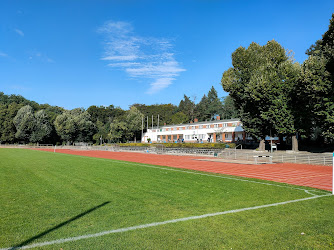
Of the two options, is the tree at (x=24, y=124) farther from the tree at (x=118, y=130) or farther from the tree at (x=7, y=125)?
the tree at (x=118, y=130)

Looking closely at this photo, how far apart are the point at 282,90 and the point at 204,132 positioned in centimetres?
3498

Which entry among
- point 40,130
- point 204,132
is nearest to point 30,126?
point 40,130

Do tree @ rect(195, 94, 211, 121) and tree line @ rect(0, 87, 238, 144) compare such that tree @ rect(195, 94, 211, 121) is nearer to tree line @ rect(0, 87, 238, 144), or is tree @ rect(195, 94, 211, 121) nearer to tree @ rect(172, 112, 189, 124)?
tree line @ rect(0, 87, 238, 144)

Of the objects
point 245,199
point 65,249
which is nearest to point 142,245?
point 65,249

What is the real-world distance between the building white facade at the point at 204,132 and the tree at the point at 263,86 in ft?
64.7

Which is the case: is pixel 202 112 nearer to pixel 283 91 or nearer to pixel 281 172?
pixel 283 91

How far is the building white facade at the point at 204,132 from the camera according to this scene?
5731cm

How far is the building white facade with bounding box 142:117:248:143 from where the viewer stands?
5731cm

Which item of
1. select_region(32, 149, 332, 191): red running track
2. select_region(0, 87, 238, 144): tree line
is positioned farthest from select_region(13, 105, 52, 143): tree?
select_region(32, 149, 332, 191): red running track

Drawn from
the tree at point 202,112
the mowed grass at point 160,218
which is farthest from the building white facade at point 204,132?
the mowed grass at point 160,218

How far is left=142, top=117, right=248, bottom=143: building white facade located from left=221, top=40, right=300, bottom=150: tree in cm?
1971

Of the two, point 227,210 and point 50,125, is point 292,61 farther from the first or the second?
point 50,125

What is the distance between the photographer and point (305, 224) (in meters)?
5.01

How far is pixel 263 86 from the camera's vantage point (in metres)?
29.5
